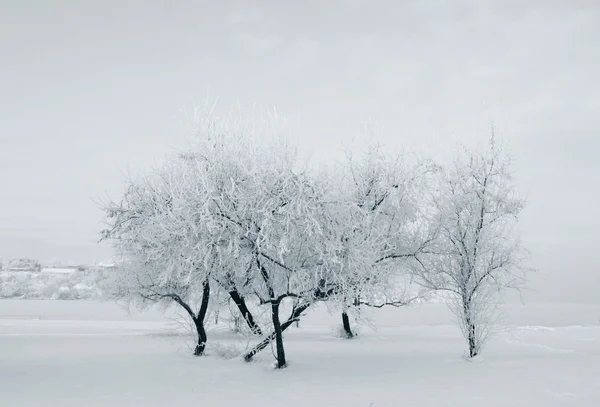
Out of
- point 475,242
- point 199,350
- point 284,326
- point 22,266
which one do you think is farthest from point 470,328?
point 22,266

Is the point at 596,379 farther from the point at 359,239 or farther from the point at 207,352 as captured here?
the point at 207,352

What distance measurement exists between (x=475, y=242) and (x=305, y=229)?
795 cm

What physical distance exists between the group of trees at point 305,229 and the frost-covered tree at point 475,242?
53 mm

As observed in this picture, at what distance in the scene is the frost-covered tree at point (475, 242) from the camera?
19234 mm

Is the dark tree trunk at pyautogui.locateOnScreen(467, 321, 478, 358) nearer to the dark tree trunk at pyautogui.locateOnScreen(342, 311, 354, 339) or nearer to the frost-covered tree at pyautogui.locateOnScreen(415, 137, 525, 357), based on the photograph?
the frost-covered tree at pyautogui.locateOnScreen(415, 137, 525, 357)

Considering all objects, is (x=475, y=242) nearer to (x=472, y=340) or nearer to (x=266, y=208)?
(x=472, y=340)

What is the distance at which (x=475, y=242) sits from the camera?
19719 millimetres

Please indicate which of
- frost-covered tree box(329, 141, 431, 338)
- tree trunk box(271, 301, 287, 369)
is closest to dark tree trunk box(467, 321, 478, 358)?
frost-covered tree box(329, 141, 431, 338)

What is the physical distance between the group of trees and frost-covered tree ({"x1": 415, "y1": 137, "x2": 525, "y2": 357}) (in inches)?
2.1

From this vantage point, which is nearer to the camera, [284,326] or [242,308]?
[284,326]

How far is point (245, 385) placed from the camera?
15.2 meters

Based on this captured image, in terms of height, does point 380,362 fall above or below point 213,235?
below

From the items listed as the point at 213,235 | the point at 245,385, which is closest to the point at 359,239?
the point at 213,235

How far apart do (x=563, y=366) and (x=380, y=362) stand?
6358mm
